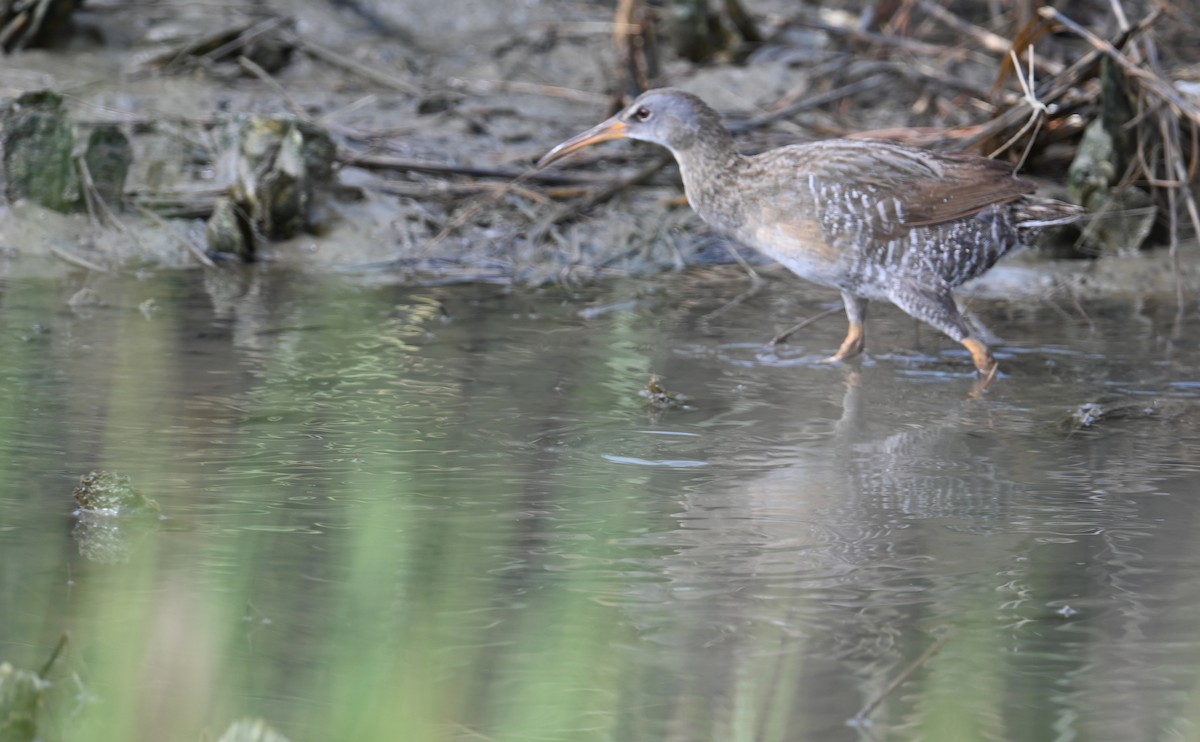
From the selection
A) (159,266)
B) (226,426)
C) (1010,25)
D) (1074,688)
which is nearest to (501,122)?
(159,266)

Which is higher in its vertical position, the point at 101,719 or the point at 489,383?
the point at 101,719

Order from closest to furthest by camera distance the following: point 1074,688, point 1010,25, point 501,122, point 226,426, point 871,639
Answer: point 1074,688
point 871,639
point 226,426
point 501,122
point 1010,25

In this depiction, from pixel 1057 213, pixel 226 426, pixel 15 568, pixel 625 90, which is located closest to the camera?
pixel 15 568

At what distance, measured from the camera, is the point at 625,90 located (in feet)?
26.0

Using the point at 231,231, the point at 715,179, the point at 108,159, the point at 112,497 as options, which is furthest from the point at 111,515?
the point at 108,159

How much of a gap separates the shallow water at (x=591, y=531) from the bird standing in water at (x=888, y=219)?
248 mm

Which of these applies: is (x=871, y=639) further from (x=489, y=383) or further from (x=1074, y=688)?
(x=489, y=383)

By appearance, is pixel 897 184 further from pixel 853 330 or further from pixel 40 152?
pixel 40 152

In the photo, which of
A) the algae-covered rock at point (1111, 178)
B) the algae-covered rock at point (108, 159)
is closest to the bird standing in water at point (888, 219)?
the algae-covered rock at point (1111, 178)

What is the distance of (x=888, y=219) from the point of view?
536 centimetres

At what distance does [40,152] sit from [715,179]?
9.96 feet

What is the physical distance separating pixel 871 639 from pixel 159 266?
182 inches

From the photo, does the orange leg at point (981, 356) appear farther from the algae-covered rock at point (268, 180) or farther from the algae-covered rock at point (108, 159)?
the algae-covered rock at point (108, 159)

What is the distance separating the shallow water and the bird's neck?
43 centimetres
